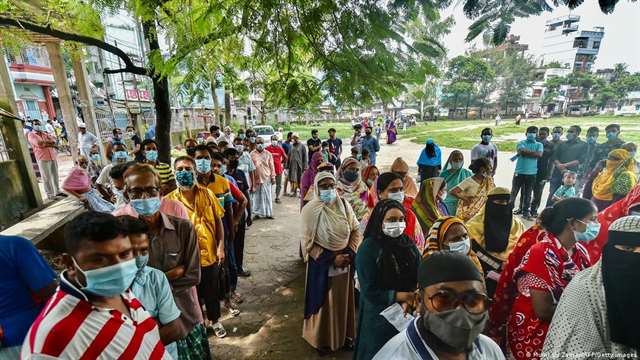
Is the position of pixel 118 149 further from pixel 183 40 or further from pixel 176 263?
pixel 176 263

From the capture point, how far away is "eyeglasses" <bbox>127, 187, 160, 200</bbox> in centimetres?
227

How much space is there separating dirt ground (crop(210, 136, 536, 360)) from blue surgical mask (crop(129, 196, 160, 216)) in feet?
6.11

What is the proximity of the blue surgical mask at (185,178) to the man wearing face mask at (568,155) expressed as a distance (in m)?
7.20

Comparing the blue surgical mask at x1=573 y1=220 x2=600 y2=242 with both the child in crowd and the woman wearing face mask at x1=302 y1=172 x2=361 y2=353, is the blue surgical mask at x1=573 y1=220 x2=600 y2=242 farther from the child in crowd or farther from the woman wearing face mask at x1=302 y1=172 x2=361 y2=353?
the child in crowd

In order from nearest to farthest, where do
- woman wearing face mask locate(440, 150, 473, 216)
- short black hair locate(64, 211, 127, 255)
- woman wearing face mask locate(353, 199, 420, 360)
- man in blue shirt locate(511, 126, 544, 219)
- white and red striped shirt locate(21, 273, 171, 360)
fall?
white and red striped shirt locate(21, 273, 171, 360) < short black hair locate(64, 211, 127, 255) < woman wearing face mask locate(353, 199, 420, 360) < woman wearing face mask locate(440, 150, 473, 216) < man in blue shirt locate(511, 126, 544, 219)

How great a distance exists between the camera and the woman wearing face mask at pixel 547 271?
1.94 m

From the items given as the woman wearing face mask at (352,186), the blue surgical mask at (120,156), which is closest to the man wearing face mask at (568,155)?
the woman wearing face mask at (352,186)

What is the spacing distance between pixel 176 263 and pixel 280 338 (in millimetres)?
1796

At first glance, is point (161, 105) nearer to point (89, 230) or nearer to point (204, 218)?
point (204, 218)

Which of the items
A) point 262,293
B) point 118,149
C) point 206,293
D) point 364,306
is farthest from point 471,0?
point 118,149

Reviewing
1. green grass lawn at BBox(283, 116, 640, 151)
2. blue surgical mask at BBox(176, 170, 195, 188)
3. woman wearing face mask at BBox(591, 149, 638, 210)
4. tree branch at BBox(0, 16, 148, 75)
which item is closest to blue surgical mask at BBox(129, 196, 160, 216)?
blue surgical mask at BBox(176, 170, 195, 188)

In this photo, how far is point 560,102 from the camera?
1861 inches

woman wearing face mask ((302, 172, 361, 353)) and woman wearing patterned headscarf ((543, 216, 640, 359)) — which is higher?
woman wearing patterned headscarf ((543, 216, 640, 359))

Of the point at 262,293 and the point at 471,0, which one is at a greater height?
the point at 471,0
